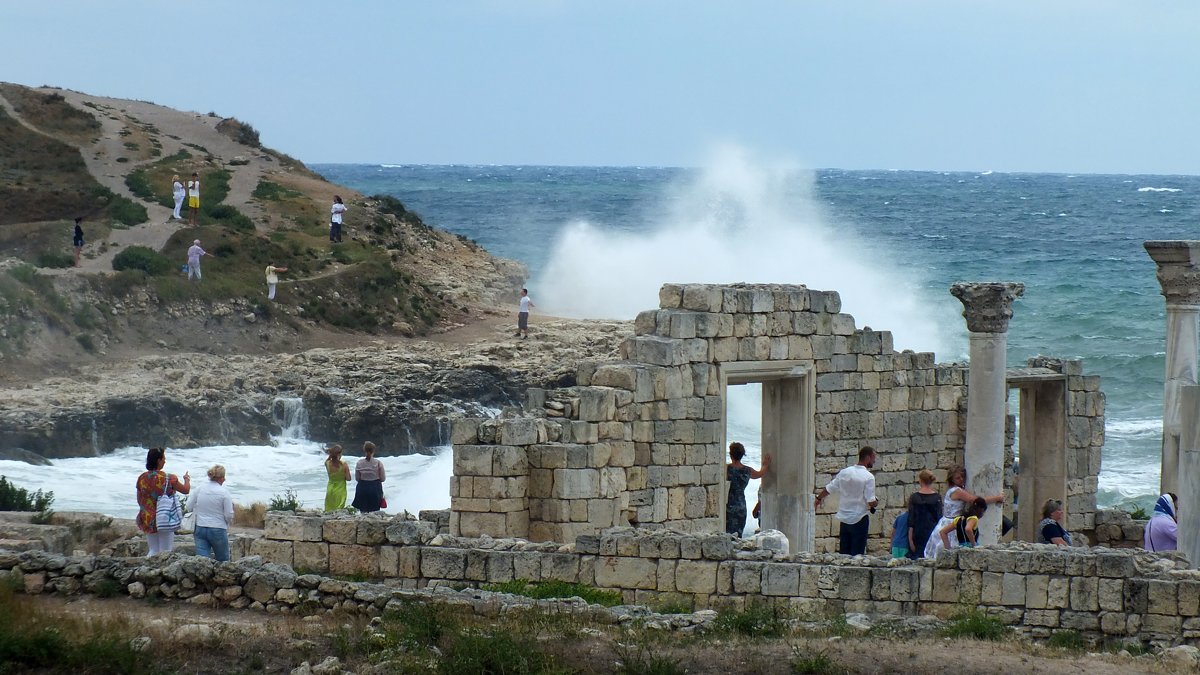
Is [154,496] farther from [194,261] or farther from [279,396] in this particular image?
[194,261]

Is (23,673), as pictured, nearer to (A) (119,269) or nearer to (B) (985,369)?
(B) (985,369)

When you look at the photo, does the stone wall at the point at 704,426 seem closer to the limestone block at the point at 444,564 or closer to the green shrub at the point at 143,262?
the limestone block at the point at 444,564

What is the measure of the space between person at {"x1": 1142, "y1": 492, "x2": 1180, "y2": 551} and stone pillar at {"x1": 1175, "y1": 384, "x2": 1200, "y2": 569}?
0.51m

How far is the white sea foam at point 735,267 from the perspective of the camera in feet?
152

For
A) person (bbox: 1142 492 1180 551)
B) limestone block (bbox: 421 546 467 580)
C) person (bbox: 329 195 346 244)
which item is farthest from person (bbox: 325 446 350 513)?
person (bbox: 329 195 346 244)

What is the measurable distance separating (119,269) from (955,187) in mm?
109891

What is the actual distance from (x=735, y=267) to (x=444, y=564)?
43716 millimetres

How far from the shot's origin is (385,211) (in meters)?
48.0

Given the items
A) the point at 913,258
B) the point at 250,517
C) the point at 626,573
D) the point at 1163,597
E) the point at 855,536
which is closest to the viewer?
the point at 1163,597

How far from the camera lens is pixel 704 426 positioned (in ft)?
48.7

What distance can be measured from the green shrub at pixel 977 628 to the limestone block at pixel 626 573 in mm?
2147

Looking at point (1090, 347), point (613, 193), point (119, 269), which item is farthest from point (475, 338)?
point (613, 193)

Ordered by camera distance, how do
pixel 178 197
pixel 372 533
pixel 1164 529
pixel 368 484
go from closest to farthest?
pixel 372 533, pixel 1164 529, pixel 368 484, pixel 178 197

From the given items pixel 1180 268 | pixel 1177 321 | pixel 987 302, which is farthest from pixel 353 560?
pixel 1180 268
